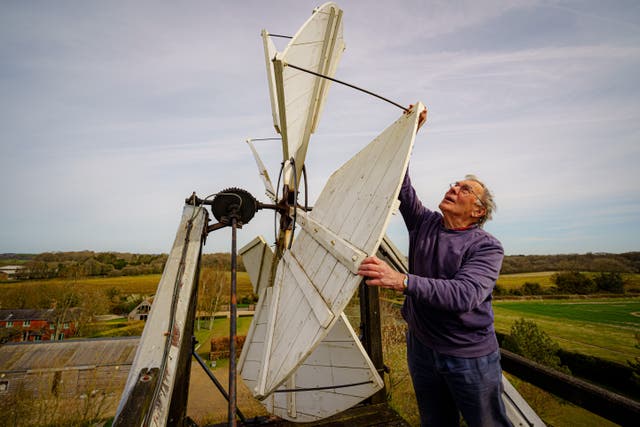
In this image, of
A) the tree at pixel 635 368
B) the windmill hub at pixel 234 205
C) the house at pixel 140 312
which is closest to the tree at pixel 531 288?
the tree at pixel 635 368

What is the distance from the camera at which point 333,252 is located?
1.89 m

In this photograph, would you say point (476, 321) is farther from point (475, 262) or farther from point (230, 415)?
point (230, 415)

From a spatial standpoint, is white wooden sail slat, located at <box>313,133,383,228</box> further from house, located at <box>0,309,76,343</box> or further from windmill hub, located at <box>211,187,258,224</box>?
house, located at <box>0,309,76,343</box>

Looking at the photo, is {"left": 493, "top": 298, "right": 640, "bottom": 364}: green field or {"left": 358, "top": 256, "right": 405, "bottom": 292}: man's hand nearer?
{"left": 358, "top": 256, "right": 405, "bottom": 292}: man's hand

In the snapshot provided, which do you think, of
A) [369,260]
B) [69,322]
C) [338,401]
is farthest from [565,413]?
[69,322]

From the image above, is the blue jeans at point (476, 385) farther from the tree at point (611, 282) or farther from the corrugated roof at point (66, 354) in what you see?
the tree at point (611, 282)

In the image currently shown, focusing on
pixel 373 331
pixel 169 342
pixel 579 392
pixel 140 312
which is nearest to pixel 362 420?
pixel 373 331

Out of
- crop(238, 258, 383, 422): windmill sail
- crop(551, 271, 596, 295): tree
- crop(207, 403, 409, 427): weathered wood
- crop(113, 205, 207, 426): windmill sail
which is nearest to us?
crop(113, 205, 207, 426): windmill sail

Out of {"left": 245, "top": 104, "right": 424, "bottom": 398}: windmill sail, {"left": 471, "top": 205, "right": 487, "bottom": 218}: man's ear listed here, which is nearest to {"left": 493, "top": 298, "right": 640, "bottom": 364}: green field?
{"left": 471, "top": 205, "right": 487, "bottom": 218}: man's ear

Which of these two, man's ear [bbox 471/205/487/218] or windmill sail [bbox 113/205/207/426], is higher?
man's ear [bbox 471/205/487/218]

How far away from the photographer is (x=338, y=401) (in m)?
3.30

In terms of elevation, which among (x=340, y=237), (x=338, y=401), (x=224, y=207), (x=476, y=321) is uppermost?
(x=224, y=207)

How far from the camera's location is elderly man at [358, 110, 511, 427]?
5.37 ft

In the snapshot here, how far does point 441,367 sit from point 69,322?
7713cm
